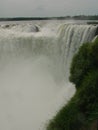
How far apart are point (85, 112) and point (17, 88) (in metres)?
12.6

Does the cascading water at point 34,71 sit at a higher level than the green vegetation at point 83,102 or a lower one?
lower

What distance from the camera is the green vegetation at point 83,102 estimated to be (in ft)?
26.9

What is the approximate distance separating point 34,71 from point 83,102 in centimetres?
1431

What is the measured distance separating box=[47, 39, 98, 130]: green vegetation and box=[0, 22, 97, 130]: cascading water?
3.52 metres

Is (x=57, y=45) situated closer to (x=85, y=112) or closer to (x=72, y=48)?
(x=72, y=48)

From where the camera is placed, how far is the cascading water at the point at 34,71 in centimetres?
1561

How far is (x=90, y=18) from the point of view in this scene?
45.0 metres

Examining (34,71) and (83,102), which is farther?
(34,71)

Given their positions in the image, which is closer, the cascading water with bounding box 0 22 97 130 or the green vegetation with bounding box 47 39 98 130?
the green vegetation with bounding box 47 39 98 130

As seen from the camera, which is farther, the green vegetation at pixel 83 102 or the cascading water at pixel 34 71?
the cascading water at pixel 34 71

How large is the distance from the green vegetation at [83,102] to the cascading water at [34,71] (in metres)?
3.52

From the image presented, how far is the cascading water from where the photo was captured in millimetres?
15609

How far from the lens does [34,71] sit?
75.7 ft

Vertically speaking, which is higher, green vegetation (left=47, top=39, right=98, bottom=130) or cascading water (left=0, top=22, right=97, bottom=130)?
green vegetation (left=47, top=39, right=98, bottom=130)
